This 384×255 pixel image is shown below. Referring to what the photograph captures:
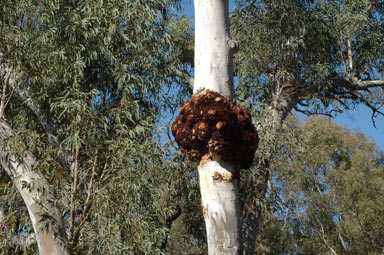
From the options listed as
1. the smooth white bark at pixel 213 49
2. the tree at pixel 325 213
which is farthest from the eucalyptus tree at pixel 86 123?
the tree at pixel 325 213

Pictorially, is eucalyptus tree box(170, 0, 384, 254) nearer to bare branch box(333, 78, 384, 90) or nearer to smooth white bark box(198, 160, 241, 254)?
bare branch box(333, 78, 384, 90)

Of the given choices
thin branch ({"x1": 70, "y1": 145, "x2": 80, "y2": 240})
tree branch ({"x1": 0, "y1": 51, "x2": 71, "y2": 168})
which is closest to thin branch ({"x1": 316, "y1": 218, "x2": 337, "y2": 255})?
tree branch ({"x1": 0, "y1": 51, "x2": 71, "y2": 168})

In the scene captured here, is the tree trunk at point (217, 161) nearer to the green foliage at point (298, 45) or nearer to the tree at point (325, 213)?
the green foliage at point (298, 45)

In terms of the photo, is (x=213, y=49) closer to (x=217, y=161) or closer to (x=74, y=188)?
(x=217, y=161)

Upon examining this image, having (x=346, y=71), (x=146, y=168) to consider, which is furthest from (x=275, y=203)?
(x=346, y=71)

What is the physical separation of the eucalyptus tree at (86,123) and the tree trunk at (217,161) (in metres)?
3.80

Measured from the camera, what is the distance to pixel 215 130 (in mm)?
3316

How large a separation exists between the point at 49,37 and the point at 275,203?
4044 millimetres

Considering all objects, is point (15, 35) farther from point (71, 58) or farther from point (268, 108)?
point (268, 108)

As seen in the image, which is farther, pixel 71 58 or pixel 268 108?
pixel 268 108

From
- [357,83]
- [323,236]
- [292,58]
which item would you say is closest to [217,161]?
[292,58]

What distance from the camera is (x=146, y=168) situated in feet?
25.4

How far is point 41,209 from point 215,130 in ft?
14.2

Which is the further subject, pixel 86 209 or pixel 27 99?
pixel 27 99
